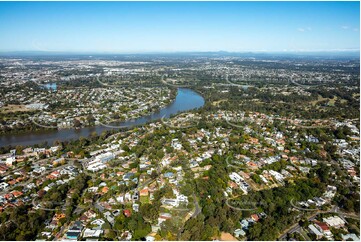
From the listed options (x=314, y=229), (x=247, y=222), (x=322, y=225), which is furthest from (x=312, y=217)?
(x=247, y=222)

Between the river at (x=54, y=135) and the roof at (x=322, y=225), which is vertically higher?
the roof at (x=322, y=225)

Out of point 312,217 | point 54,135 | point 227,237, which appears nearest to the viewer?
point 227,237

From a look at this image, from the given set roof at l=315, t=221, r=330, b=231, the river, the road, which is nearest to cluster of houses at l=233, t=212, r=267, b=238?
the road

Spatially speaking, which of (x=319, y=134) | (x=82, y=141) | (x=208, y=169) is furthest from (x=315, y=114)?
(x=82, y=141)

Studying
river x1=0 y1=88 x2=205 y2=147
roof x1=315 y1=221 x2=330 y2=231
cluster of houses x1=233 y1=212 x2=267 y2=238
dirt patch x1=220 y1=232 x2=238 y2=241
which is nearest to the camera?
dirt patch x1=220 y1=232 x2=238 y2=241

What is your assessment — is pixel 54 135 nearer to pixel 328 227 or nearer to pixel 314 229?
pixel 314 229

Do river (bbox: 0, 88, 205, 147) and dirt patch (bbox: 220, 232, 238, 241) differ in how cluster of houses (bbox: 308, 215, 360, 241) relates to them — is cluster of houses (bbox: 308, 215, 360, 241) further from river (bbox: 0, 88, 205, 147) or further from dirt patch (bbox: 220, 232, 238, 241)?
river (bbox: 0, 88, 205, 147)

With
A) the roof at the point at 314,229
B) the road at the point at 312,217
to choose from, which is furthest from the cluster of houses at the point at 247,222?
the roof at the point at 314,229

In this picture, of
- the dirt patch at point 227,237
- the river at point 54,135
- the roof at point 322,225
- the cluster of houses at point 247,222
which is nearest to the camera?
the dirt patch at point 227,237

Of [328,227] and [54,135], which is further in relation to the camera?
[54,135]

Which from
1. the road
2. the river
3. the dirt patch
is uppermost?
the dirt patch

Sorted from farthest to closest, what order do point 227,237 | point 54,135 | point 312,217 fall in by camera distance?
1. point 54,135
2. point 312,217
3. point 227,237

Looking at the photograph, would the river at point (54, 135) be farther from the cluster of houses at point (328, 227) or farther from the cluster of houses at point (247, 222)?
the cluster of houses at point (328, 227)
